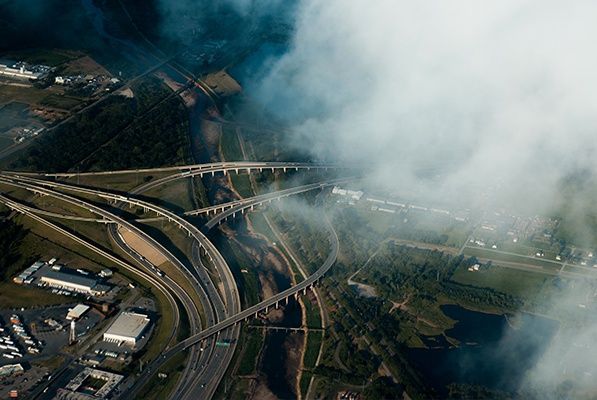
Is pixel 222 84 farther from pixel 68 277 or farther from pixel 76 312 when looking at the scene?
pixel 76 312

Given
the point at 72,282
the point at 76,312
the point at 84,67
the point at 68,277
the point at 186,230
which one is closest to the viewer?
the point at 76,312

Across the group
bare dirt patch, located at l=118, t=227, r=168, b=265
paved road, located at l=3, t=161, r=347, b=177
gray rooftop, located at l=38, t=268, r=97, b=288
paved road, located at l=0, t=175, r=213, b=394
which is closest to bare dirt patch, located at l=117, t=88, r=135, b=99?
paved road, located at l=3, t=161, r=347, b=177

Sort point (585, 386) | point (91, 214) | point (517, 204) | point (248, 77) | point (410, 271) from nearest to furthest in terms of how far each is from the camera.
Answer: point (585, 386) < point (410, 271) < point (91, 214) < point (517, 204) < point (248, 77)

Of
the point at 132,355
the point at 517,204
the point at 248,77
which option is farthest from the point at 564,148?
the point at 132,355

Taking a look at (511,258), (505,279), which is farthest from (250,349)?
(511,258)

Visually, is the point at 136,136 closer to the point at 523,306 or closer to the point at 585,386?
the point at 523,306

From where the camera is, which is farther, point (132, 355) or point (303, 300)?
point (303, 300)

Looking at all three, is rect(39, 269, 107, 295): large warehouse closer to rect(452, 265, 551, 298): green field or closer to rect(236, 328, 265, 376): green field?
rect(236, 328, 265, 376): green field
